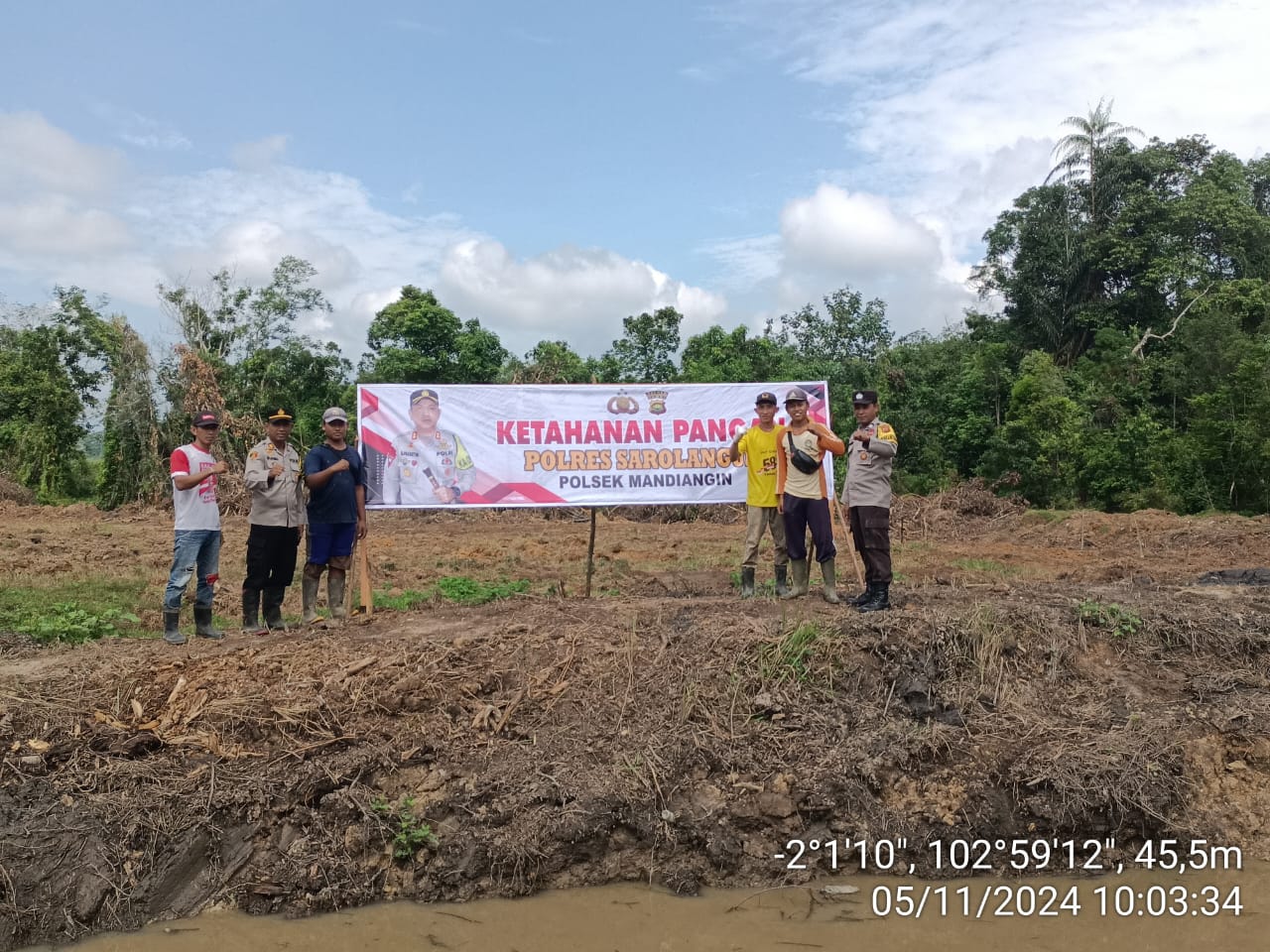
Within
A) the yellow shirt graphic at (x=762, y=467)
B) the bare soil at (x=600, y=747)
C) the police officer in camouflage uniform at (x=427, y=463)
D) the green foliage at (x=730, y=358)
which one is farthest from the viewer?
the green foliage at (x=730, y=358)

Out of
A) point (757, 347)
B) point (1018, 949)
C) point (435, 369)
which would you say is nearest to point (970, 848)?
point (1018, 949)

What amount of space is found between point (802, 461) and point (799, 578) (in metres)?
0.95

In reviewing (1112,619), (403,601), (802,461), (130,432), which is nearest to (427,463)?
(403,601)

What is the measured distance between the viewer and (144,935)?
4.13 meters

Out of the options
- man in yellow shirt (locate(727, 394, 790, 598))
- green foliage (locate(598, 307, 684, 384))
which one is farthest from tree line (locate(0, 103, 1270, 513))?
man in yellow shirt (locate(727, 394, 790, 598))

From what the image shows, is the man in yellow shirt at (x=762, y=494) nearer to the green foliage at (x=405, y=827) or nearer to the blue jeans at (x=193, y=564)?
the green foliage at (x=405, y=827)

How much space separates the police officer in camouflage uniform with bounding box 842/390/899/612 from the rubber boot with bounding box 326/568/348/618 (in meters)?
3.95

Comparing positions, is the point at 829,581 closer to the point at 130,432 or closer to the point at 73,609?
the point at 73,609

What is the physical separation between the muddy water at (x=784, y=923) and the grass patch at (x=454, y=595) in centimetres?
370

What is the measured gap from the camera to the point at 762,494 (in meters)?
7.33

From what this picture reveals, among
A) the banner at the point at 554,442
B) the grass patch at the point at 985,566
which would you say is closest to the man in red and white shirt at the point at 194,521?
the banner at the point at 554,442

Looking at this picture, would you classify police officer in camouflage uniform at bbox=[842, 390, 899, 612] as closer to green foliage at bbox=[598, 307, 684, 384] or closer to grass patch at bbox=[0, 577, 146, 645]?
grass patch at bbox=[0, 577, 146, 645]

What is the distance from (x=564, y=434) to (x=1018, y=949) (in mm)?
5032

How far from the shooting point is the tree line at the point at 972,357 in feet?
64.5
